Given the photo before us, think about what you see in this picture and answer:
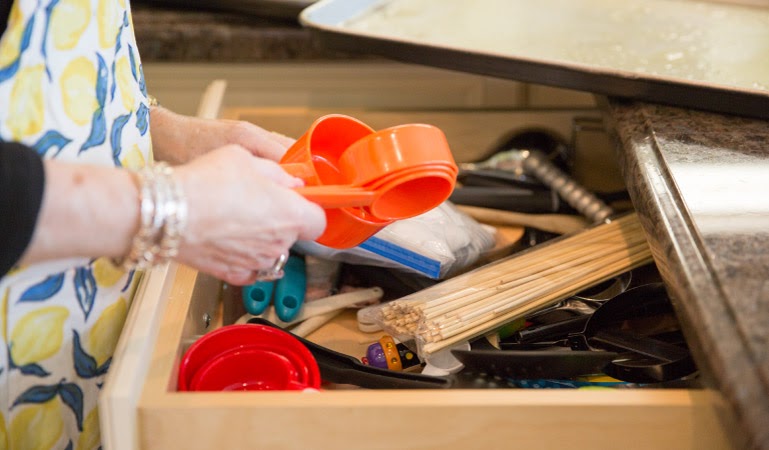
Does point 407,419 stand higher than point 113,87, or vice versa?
point 113,87

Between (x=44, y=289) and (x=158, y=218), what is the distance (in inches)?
5.0

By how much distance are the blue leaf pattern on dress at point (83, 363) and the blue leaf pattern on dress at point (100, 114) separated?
14 cm

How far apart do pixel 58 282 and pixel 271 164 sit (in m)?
0.17

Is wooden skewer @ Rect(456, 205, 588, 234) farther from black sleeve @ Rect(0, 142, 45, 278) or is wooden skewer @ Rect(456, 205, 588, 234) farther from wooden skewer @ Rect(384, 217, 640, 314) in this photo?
black sleeve @ Rect(0, 142, 45, 278)

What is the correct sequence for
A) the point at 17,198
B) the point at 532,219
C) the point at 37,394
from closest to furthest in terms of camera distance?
the point at 17,198 < the point at 37,394 < the point at 532,219

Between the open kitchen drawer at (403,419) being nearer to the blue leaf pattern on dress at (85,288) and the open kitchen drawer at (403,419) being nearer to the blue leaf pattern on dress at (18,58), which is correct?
the blue leaf pattern on dress at (85,288)

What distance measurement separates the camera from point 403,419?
541 millimetres

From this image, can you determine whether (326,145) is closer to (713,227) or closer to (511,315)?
(511,315)

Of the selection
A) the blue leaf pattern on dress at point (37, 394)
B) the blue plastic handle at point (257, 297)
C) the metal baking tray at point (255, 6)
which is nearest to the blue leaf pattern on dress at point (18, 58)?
the blue leaf pattern on dress at point (37, 394)

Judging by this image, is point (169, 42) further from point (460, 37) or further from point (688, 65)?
point (688, 65)

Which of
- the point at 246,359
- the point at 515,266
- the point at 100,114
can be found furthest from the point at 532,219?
the point at 100,114

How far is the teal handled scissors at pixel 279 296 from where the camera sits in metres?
0.77

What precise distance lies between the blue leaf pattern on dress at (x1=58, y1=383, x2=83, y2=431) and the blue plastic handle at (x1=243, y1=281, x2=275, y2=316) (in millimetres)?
202

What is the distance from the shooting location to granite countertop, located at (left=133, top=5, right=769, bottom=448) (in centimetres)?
47
